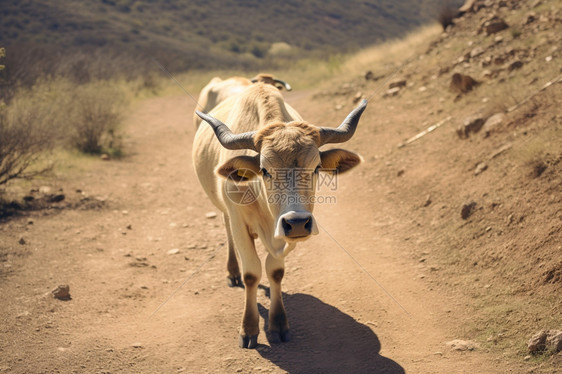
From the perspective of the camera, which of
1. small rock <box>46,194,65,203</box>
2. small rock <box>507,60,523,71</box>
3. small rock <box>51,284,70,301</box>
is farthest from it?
small rock <box>507,60,523,71</box>

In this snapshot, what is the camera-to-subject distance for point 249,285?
19.4 feet

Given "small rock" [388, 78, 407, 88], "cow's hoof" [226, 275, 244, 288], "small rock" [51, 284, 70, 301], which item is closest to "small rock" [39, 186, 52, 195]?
"small rock" [51, 284, 70, 301]

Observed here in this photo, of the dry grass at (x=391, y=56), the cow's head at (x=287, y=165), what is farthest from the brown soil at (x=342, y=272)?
the dry grass at (x=391, y=56)

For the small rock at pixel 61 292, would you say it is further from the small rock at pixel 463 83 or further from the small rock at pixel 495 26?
the small rock at pixel 495 26

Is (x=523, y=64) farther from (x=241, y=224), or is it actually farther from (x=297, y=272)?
(x=241, y=224)

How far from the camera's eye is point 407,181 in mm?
10062

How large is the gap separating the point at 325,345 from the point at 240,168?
1.92m

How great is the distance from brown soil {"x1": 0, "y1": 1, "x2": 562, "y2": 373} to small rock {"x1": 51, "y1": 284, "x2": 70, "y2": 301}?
0.07 m

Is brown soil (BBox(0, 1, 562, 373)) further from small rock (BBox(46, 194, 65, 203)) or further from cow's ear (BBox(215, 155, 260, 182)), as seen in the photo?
cow's ear (BBox(215, 155, 260, 182))

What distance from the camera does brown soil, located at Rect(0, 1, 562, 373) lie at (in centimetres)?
548

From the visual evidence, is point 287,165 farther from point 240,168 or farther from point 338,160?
point 338,160

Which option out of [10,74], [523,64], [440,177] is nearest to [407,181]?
[440,177]

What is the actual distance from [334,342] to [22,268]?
4.31 meters

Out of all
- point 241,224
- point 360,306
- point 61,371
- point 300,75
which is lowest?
point 61,371
